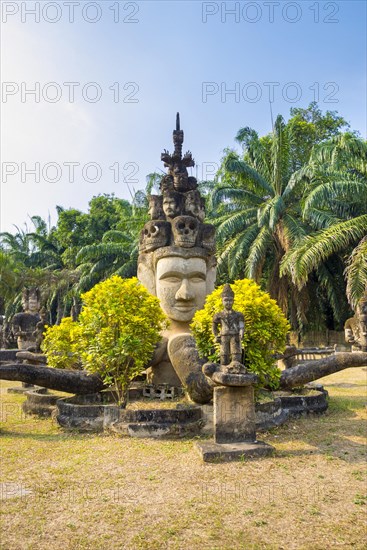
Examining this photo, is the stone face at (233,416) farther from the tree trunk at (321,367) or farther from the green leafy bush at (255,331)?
the tree trunk at (321,367)

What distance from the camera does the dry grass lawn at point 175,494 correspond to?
11.1 feet

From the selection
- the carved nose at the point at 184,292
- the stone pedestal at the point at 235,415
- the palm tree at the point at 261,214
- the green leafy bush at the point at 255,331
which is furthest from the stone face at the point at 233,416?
the palm tree at the point at 261,214

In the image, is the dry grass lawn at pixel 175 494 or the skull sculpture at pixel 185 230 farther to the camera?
the skull sculpture at pixel 185 230

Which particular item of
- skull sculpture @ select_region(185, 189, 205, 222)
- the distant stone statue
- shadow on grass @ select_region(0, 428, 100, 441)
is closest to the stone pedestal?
shadow on grass @ select_region(0, 428, 100, 441)

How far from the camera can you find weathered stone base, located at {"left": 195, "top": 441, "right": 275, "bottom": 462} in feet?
17.2

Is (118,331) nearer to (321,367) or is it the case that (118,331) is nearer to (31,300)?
(321,367)

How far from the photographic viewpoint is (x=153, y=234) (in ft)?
29.5

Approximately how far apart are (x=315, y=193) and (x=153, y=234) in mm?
9362

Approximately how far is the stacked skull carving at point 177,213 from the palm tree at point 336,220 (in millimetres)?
7557

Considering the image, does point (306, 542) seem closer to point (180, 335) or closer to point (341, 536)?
point (341, 536)

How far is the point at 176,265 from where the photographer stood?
27.9ft

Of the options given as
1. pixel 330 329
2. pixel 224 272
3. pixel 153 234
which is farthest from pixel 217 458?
pixel 330 329

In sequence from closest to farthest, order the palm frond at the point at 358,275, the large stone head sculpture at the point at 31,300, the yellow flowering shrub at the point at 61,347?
the yellow flowering shrub at the point at 61,347
the palm frond at the point at 358,275
the large stone head sculpture at the point at 31,300

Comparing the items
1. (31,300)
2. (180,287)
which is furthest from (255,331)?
(31,300)
